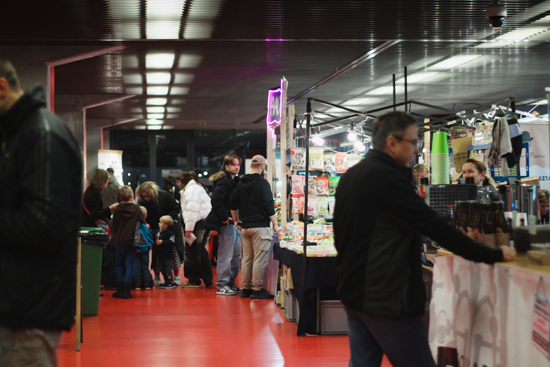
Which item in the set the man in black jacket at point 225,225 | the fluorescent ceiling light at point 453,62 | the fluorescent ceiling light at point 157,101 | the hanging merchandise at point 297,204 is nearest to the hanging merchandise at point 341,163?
the hanging merchandise at point 297,204

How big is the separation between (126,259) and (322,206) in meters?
2.91

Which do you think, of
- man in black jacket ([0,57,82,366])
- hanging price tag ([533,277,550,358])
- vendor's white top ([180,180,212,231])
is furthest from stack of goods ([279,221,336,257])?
man in black jacket ([0,57,82,366])

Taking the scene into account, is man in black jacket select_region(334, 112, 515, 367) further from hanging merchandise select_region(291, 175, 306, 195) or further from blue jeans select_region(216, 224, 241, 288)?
blue jeans select_region(216, 224, 241, 288)

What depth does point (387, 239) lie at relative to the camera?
220cm

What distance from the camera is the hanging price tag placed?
2.09 m

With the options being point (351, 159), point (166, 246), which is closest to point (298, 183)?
point (351, 159)

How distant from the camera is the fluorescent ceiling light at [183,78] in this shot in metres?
10.3

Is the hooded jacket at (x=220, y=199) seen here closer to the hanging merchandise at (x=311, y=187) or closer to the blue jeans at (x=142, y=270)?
the blue jeans at (x=142, y=270)

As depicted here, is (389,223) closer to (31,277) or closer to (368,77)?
(31,277)

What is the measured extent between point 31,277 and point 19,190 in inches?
9.6

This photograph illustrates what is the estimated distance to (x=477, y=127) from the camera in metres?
6.44

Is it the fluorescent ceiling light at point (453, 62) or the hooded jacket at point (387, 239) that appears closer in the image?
the hooded jacket at point (387, 239)

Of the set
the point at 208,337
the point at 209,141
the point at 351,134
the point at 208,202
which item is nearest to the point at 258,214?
the point at 208,202

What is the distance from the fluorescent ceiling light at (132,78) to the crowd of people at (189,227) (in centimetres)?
284
